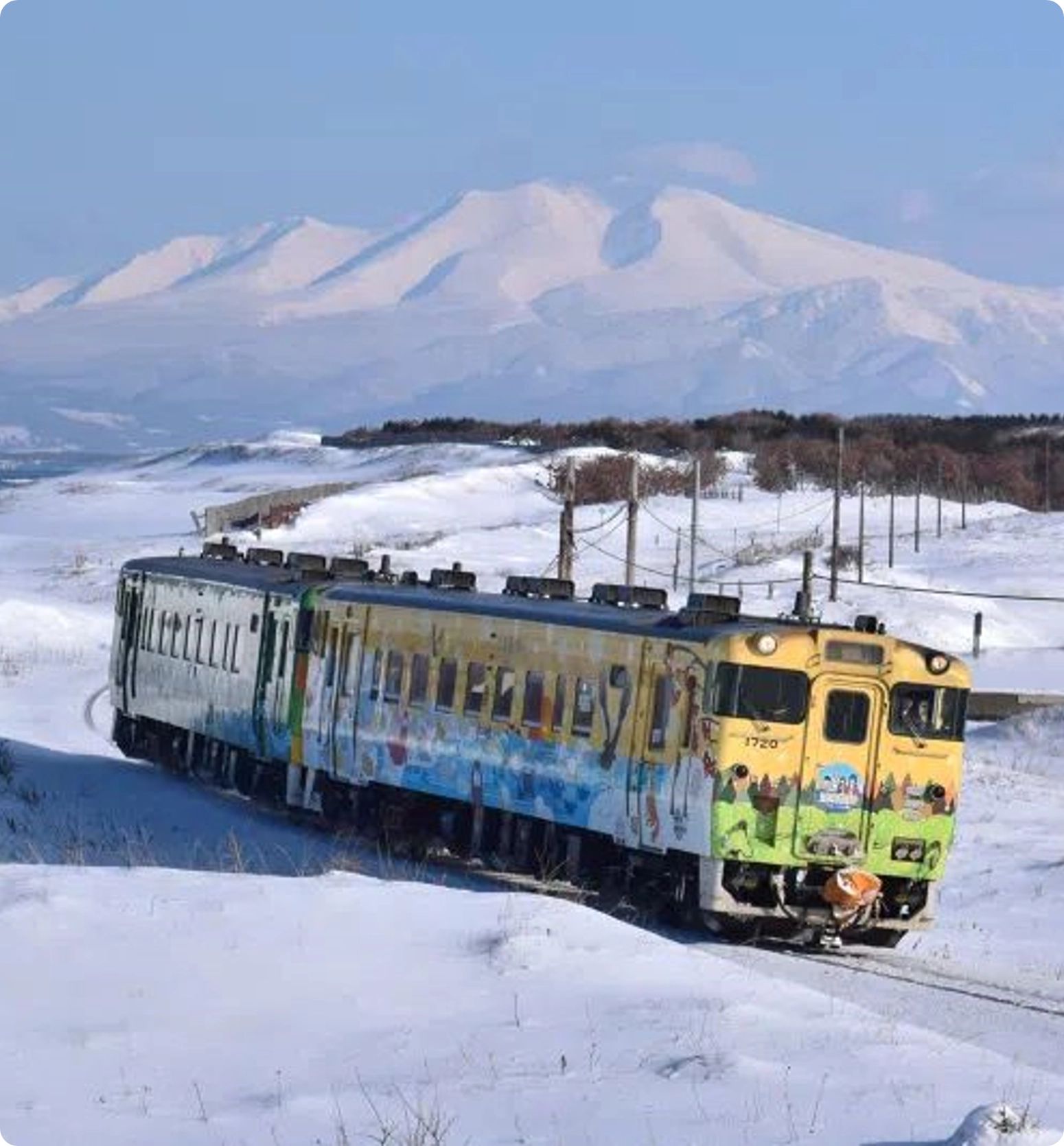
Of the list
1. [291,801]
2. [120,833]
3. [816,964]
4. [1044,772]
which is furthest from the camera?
[1044,772]

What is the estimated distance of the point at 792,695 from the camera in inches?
840

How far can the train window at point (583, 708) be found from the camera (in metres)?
22.9

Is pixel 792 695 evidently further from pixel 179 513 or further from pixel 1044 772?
pixel 179 513

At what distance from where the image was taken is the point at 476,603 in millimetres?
25469

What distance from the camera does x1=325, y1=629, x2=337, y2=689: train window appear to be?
27.9 m

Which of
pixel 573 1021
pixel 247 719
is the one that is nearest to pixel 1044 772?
pixel 247 719

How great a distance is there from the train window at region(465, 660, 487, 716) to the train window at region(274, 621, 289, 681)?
476cm

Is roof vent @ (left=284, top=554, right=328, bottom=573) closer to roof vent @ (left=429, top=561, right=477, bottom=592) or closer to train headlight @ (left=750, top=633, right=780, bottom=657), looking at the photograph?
roof vent @ (left=429, top=561, right=477, bottom=592)

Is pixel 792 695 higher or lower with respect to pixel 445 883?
higher

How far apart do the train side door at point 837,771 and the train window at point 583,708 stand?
7.23ft

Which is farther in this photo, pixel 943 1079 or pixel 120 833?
pixel 120 833

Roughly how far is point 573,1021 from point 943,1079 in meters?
2.04

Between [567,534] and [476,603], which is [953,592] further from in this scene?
[476,603]

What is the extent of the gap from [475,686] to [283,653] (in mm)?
5087
